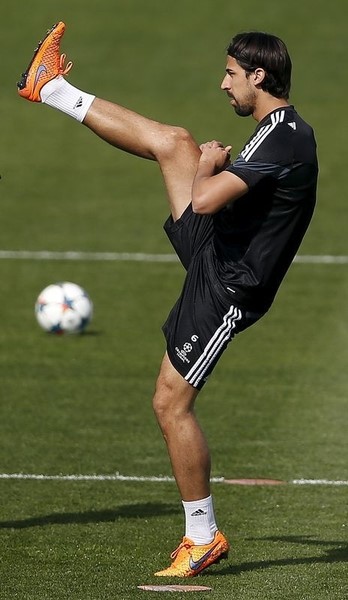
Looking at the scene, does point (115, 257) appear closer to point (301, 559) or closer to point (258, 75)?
point (301, 559)

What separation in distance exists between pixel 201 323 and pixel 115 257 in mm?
11474

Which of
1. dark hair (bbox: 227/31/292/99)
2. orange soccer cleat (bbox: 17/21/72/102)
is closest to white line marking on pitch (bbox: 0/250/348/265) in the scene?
orange soccer cleat (bbox: 17/21/72/102)

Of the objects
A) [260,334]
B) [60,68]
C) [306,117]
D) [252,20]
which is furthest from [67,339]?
[252,20]

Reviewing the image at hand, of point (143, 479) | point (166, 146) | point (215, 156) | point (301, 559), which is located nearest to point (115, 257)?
point (143, 479)

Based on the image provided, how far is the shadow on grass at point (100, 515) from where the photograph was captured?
8.71 meters

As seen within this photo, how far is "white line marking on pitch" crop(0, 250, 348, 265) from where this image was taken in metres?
18.7

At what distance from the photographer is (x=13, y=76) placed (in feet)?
93.4

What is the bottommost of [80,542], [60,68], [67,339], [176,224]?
[67,339]

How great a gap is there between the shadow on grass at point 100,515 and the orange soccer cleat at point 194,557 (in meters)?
1.33

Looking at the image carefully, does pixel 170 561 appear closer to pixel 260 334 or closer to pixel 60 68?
pixel 60 68

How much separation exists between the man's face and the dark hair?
0.04m

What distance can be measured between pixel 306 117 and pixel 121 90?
3749 mm

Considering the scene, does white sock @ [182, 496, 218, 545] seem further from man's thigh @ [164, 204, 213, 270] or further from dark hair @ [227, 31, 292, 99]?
dark hair @ [227, 31, 292, 99]

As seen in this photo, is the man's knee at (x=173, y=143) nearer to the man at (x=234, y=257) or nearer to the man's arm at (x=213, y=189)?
the man at (x=234, y=257)
